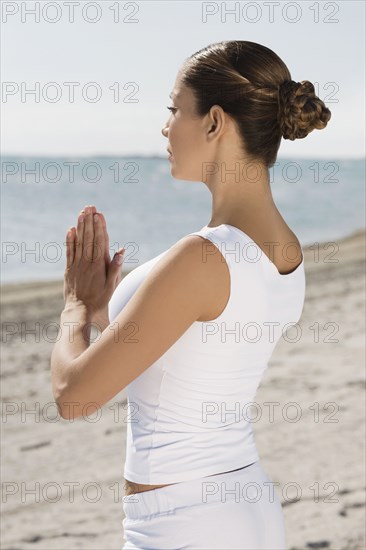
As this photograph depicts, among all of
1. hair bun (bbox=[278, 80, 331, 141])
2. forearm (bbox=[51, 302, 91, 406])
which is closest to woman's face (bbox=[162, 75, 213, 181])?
hair bun (bbox=[278, 80, 331, 141])

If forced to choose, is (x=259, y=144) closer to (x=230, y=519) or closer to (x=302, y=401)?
(x=230, y=519)

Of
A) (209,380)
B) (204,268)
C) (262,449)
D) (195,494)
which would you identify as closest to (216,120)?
(204,268)

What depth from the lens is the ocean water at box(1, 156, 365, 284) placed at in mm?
17172

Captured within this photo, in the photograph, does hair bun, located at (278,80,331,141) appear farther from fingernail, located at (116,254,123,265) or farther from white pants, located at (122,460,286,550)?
white pants, located at (122,460,286,550)

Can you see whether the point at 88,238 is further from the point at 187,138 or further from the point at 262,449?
the point at 262,449

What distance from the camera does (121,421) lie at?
636 cm

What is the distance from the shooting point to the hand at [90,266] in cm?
175

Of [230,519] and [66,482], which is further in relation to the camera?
[66,482]

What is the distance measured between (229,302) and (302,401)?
5.10 meters

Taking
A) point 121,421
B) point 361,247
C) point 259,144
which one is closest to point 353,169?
point 361,247

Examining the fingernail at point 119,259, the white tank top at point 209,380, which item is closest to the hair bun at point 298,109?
the white tank top at point 209,380

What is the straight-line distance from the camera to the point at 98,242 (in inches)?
70.9

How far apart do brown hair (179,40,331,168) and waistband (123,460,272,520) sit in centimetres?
59

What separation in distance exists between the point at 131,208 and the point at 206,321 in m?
22.3
